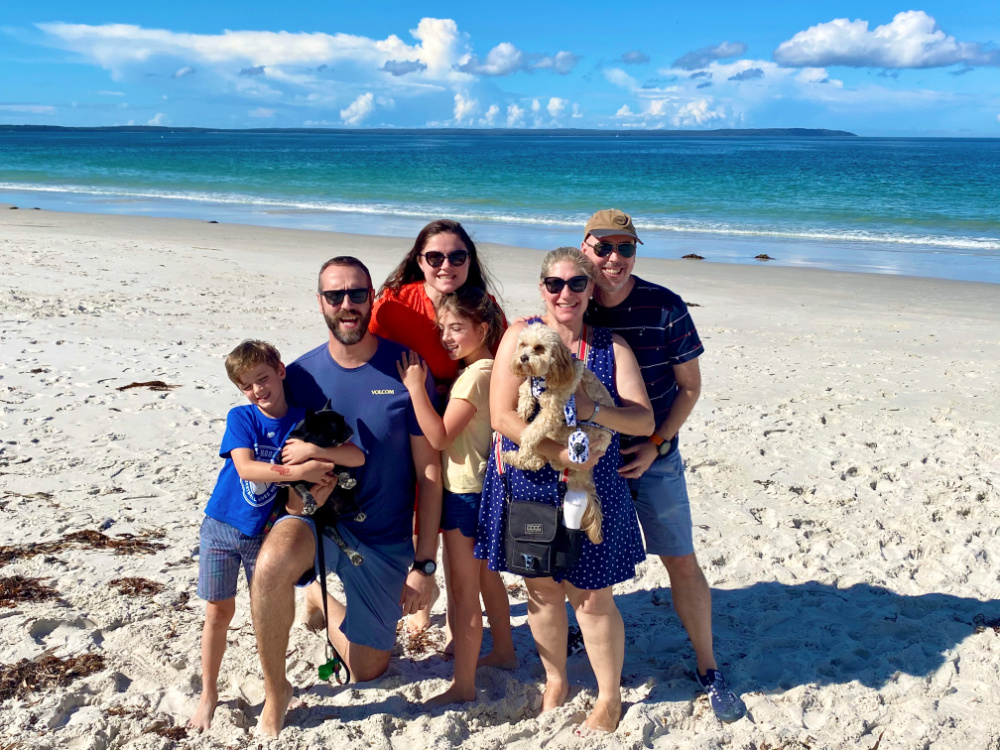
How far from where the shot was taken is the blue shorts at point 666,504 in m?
3.66

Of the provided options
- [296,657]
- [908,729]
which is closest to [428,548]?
[296,657]

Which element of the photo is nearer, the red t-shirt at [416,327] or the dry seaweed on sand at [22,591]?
the red t-shirt at [416,327]

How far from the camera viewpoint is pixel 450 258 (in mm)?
3875

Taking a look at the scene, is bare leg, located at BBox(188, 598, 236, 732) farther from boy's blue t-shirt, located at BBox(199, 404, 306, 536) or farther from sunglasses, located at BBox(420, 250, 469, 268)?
sunglasses, located at BBox(420, 250, 469, 268)

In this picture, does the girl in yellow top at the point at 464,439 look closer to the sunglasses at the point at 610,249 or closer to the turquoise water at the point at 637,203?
the sunglasses at the point at 610,249

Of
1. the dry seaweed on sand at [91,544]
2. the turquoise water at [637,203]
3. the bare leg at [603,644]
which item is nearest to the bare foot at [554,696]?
the bare leg at [603,644]

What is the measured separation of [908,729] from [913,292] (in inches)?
446

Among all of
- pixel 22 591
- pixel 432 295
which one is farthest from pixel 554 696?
pixel 22 591

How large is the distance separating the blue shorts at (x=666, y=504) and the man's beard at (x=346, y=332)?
134cm

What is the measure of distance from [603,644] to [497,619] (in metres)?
0.70

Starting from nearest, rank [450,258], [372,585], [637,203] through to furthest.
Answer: [372,585] < [450,258] < [637,203]

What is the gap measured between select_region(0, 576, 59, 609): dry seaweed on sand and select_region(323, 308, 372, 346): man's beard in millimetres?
2107

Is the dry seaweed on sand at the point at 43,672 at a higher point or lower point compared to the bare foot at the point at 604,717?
higher

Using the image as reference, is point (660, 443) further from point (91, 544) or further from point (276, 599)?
point (91, 544)
